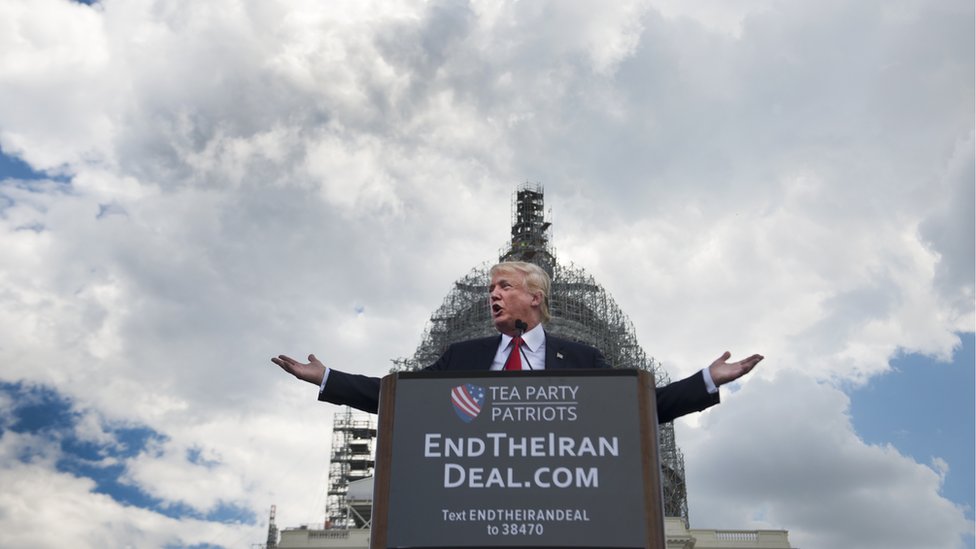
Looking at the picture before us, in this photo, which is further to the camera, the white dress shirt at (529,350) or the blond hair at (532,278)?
the blond hair at (532,278)

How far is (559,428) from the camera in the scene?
5.34 meters

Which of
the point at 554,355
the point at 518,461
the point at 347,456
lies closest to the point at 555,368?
the point at 554,355

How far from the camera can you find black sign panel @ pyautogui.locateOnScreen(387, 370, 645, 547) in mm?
5105

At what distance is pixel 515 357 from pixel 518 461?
1597 mm

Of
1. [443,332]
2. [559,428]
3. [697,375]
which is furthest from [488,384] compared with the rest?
[443,332]

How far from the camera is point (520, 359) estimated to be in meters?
6.79

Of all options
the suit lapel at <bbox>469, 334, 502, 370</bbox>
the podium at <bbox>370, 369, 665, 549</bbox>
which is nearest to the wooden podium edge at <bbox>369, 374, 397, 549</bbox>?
the podium at <bbox>370, 369, 665, 549</bbox>

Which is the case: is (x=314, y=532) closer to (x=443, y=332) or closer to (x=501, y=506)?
(x=443, y=332)

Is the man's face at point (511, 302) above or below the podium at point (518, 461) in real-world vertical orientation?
above

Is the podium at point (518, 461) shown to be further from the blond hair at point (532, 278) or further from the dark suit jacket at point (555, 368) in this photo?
the blond hair at point (532, 278)

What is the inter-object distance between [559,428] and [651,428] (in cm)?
52

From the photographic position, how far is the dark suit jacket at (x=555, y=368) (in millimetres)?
5980

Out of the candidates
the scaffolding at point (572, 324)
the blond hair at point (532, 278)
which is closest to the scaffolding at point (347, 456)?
the scaffolding at point (572, 324)

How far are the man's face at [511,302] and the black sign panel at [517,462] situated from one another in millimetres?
1523
